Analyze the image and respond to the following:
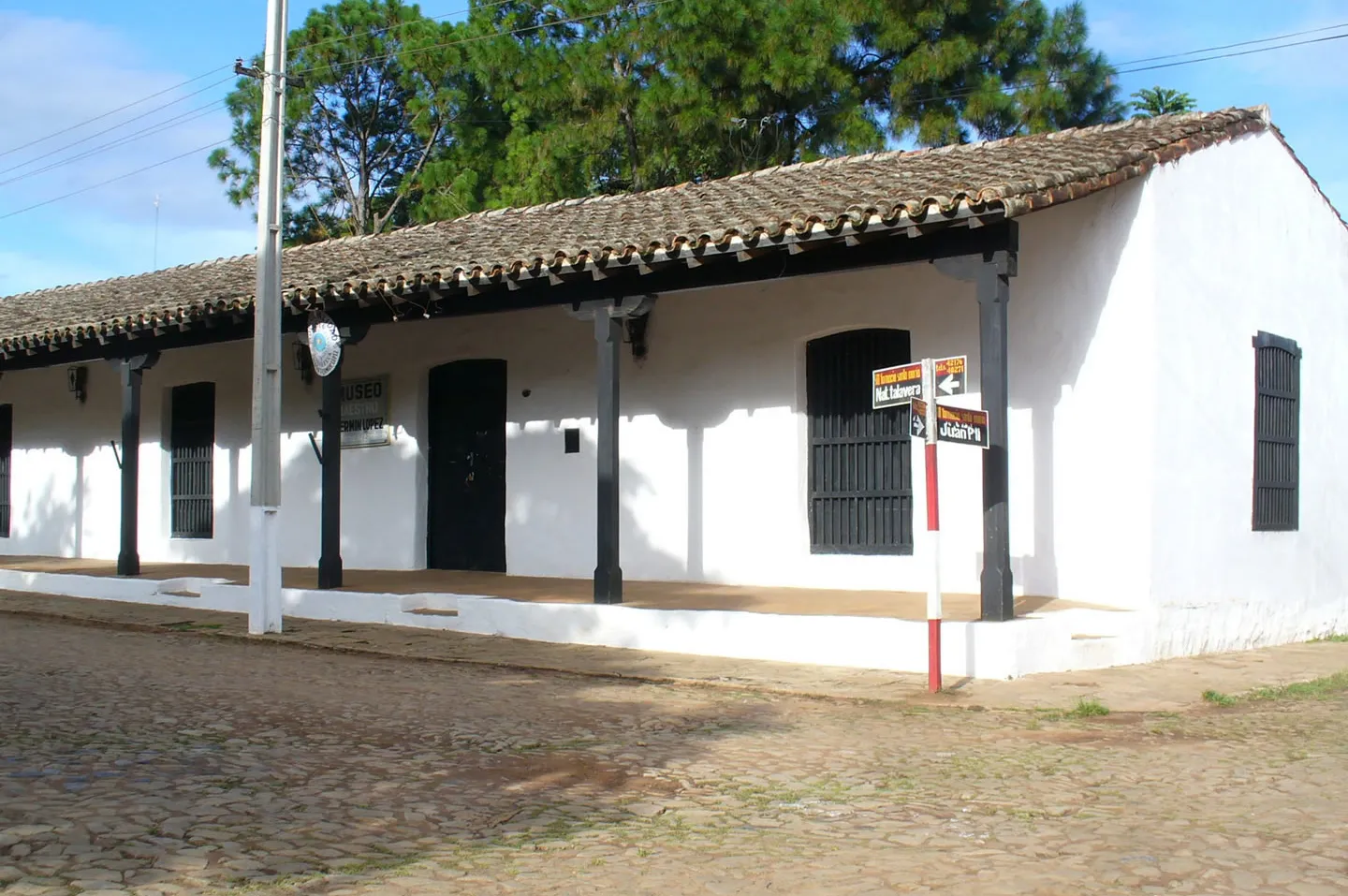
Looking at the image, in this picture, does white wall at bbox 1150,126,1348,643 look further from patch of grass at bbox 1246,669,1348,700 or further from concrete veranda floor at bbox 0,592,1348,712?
patch of grass at bbox 1246,669,1348,700

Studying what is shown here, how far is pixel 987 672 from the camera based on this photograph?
836cm

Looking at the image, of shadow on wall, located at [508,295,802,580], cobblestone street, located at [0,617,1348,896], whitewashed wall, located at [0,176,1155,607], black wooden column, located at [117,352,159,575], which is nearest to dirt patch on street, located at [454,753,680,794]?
cobblestone street, located at [0,617,1348,896]

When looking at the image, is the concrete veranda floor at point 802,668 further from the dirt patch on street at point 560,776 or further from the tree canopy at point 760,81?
the tree canopy at point 760,81

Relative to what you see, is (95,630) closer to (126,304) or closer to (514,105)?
(126,304)

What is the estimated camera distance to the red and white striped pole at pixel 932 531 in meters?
7.74

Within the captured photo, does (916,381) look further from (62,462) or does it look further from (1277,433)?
(62,462)

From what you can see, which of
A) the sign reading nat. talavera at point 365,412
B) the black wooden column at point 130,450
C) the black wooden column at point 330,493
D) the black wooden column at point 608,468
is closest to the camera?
the black wooden column at point 608,468

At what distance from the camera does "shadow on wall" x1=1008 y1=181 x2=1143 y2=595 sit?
33.8ft

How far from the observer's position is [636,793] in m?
5.45

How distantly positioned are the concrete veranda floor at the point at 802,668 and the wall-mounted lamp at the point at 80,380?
21.4 feet

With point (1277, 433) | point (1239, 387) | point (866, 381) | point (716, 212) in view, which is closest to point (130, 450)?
point (716, 212)

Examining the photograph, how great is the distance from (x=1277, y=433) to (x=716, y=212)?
547cm

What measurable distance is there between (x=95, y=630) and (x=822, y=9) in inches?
554

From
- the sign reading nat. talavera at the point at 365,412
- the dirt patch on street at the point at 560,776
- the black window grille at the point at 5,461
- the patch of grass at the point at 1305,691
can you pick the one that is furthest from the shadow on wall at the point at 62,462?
the patch of grass at the point at 1305,691
